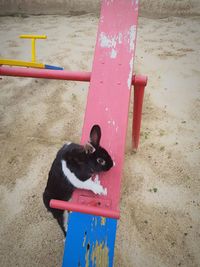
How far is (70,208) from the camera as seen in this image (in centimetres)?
96

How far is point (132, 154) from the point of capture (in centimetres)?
248

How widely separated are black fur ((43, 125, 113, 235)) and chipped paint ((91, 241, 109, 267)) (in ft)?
1.12

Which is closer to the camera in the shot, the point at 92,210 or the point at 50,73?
the point at 92,210

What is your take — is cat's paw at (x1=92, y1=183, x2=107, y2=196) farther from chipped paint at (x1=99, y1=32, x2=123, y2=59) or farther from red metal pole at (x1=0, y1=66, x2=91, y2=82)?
chipped paint at (x1=99, y1=32, x2=123, y2=59)

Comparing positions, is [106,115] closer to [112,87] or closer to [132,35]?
[112,87]

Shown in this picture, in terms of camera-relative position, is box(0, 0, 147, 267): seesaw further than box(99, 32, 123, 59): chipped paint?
No

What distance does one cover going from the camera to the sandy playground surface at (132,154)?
5.98 feet

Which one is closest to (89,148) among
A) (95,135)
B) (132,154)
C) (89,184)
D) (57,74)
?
(95,135)

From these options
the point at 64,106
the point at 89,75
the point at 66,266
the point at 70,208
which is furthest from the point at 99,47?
the point at 64,106

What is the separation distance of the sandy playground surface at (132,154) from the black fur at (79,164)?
0.68 meters

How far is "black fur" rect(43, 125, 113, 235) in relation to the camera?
48.7 inches

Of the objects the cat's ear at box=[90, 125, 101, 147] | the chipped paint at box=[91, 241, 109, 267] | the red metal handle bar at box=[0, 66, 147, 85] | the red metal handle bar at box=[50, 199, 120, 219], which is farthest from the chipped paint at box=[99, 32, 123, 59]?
the chipped paint at box=[91, 241, 109, 267]

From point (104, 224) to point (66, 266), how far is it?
252 millimetres

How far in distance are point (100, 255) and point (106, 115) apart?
77 cm
